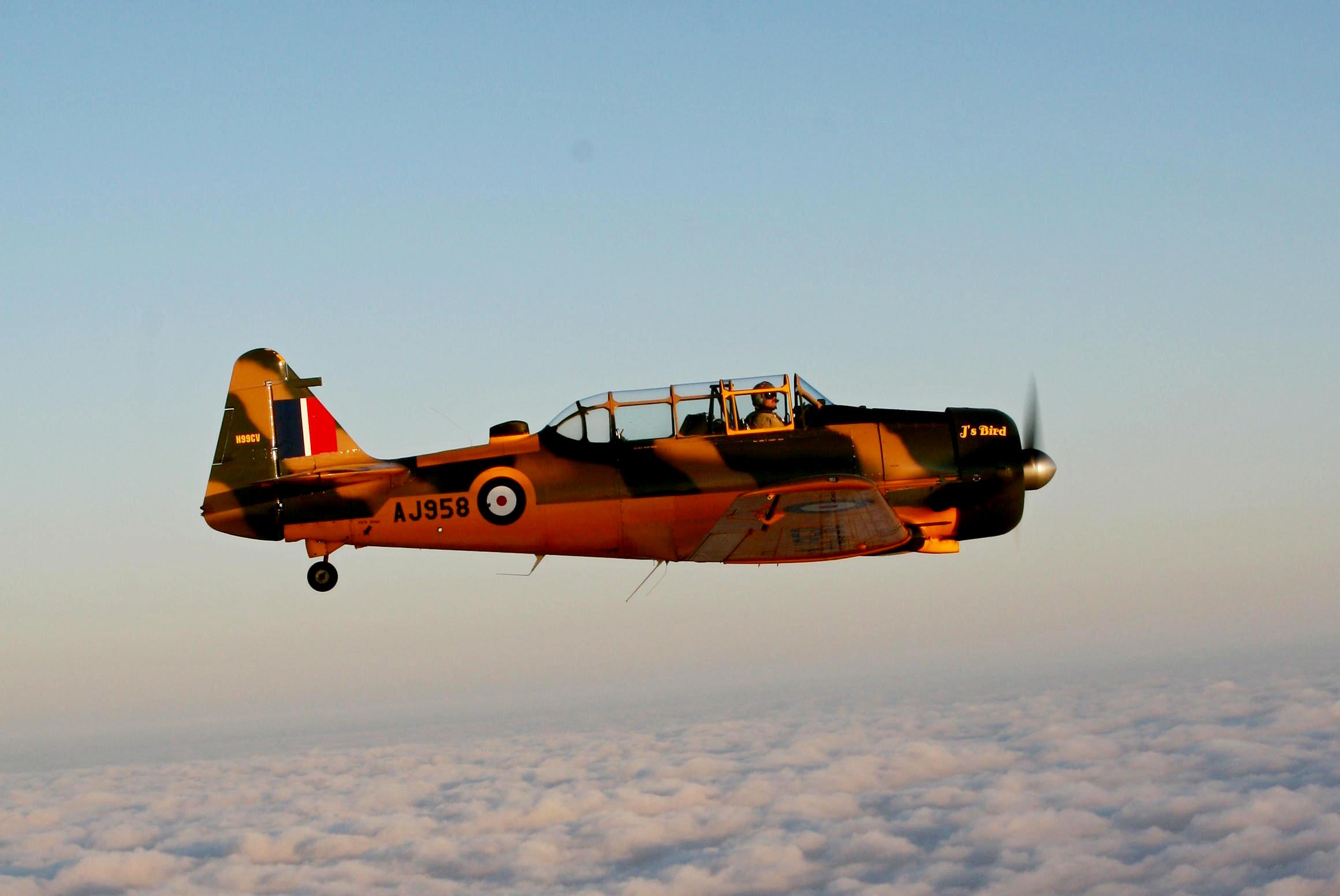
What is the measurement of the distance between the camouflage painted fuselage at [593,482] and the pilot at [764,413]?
148mm

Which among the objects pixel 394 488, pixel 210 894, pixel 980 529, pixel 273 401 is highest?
pixel 273 401

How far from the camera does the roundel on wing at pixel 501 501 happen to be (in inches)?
652

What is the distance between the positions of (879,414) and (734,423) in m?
2.09

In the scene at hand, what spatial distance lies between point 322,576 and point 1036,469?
10.3 meters

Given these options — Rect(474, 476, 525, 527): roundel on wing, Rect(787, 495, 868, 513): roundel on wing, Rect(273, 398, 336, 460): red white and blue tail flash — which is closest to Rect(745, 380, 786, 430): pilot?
Rect(787, 495, 868, 513): roundel on wing

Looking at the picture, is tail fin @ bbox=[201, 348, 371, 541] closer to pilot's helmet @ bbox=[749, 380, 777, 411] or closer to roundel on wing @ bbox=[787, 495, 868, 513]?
pilot's helmet @ bbox=[749, 380, 777, 411]

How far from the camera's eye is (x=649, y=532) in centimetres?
1641

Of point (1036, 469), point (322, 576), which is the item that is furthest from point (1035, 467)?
point (322, 576)

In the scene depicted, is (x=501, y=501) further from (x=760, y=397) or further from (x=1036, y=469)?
(x=1036, y=469)

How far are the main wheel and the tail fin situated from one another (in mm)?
671

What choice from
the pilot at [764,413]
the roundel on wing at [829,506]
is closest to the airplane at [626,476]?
the pilot at [764,413]

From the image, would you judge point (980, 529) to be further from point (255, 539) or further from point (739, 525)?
point (255, 539)

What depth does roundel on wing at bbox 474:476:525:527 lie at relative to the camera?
16.6 m

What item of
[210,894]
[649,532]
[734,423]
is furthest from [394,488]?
[210,894]
